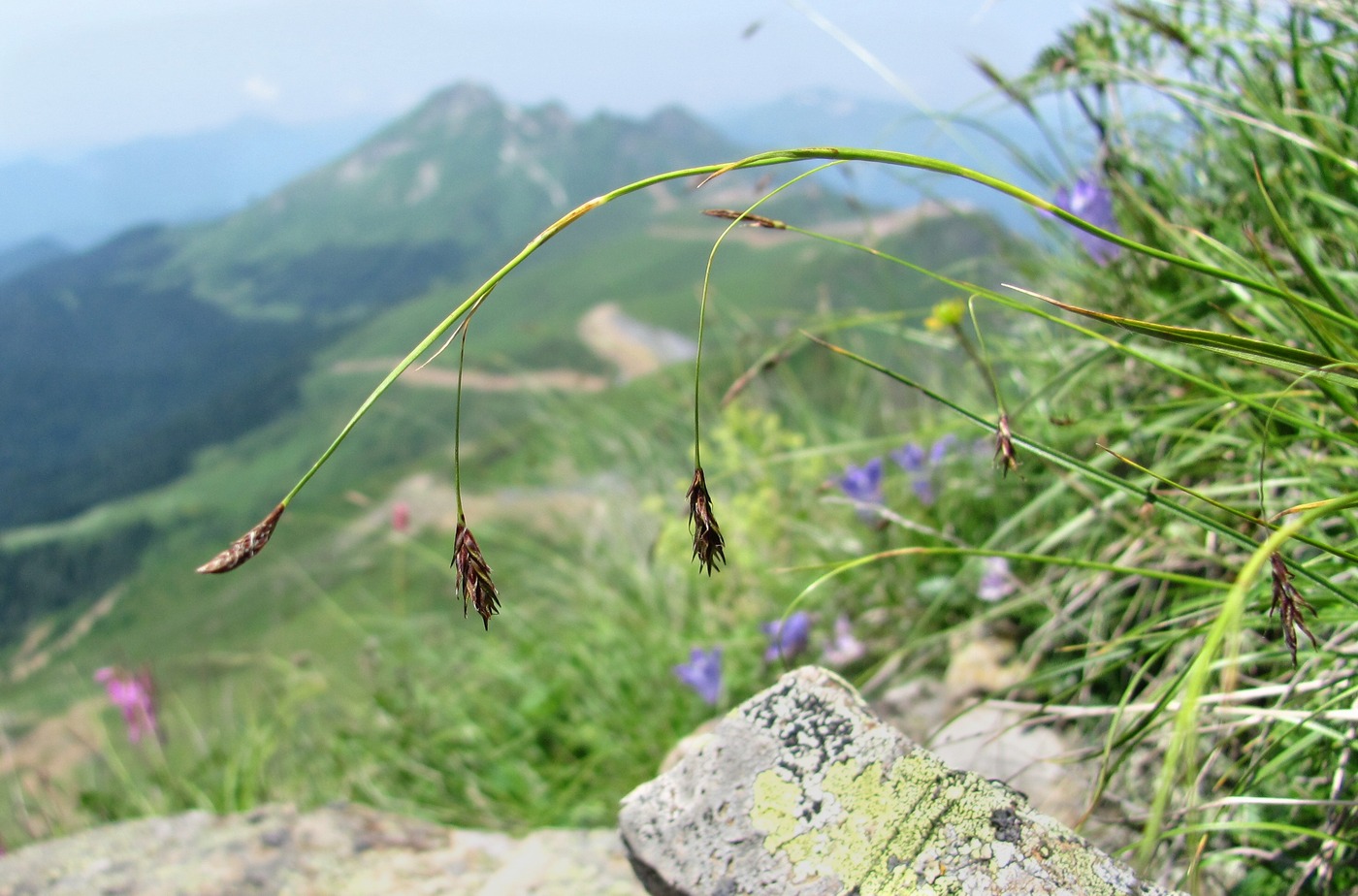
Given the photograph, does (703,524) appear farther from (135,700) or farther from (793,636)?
(135,700)

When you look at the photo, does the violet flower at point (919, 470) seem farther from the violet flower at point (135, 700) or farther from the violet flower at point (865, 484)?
the violet flower at point (135, 700)

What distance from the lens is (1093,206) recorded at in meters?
2.77

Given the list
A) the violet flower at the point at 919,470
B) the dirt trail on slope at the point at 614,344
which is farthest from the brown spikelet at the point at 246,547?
the dirt trail on slope at the point at 614,344

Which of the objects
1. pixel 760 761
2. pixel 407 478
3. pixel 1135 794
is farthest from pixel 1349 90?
pixel 407 478

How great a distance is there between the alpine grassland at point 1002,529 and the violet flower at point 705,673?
0.06 ft

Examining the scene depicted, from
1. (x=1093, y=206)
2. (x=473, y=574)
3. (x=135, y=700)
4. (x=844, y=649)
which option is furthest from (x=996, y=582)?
(x=135, y=700)

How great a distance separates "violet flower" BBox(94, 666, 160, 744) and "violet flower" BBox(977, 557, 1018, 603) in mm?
4048

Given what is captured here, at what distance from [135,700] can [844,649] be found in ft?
12.4

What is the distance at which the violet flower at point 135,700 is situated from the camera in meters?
4.62

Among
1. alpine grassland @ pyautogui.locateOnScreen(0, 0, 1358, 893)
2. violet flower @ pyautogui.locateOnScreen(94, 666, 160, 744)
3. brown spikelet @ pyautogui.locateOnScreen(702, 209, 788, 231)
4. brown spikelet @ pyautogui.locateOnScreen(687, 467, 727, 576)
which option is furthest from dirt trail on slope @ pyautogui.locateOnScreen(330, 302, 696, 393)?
brown spikelet @ pyautogui.locateOnScreen(687, 467, 727, 576)

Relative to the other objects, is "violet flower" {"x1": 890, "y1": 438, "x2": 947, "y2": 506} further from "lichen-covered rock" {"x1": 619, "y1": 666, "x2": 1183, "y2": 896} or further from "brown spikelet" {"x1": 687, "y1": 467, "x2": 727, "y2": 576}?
"brown spikelet" {"x1": 687, "y1": 467, "x2": 727, "y2": 576}

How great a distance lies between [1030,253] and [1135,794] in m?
3.25

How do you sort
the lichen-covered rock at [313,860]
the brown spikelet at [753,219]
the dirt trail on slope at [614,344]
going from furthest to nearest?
the dirt trail on slope at [614,344] < the lichen-covered rock at [313,860] < the brown spikelet at [753,219]

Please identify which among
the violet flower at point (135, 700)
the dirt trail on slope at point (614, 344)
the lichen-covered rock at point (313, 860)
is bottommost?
the dirt trail on slope at point (614, 344)
